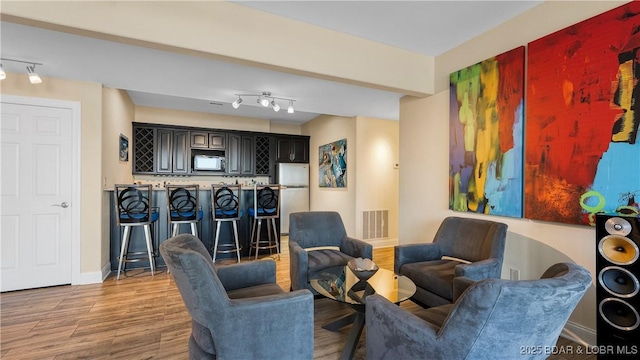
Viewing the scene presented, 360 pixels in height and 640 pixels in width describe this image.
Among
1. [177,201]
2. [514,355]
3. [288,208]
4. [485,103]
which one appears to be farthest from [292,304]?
[288,208]

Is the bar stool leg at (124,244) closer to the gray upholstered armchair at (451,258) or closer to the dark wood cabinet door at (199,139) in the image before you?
the dark wood cabinet door at (199,139)

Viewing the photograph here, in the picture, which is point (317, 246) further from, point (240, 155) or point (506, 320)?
point (240, 155)

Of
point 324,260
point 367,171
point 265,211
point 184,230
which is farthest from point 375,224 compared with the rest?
point 184,230

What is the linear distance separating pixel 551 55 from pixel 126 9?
11.1 ft

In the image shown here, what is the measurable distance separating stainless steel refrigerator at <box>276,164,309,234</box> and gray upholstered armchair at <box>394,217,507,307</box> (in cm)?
412

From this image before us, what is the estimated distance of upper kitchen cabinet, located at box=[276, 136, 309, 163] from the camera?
678 cm

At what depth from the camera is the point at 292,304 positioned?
1548 millimetres

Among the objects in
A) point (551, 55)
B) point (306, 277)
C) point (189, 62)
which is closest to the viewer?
point (551, 55)

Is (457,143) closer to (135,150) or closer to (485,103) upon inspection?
(485,103)

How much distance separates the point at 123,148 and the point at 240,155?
233 cm

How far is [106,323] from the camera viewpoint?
97.6 inches

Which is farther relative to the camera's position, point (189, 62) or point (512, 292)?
point (189, 62)

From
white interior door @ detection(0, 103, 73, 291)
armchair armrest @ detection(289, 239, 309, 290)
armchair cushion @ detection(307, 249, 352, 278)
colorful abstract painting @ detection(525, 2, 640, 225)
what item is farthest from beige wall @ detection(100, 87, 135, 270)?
colorful abstract painting @ detection(525, 2, 640, 225)

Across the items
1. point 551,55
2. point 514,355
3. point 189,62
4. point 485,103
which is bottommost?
point 514,355
